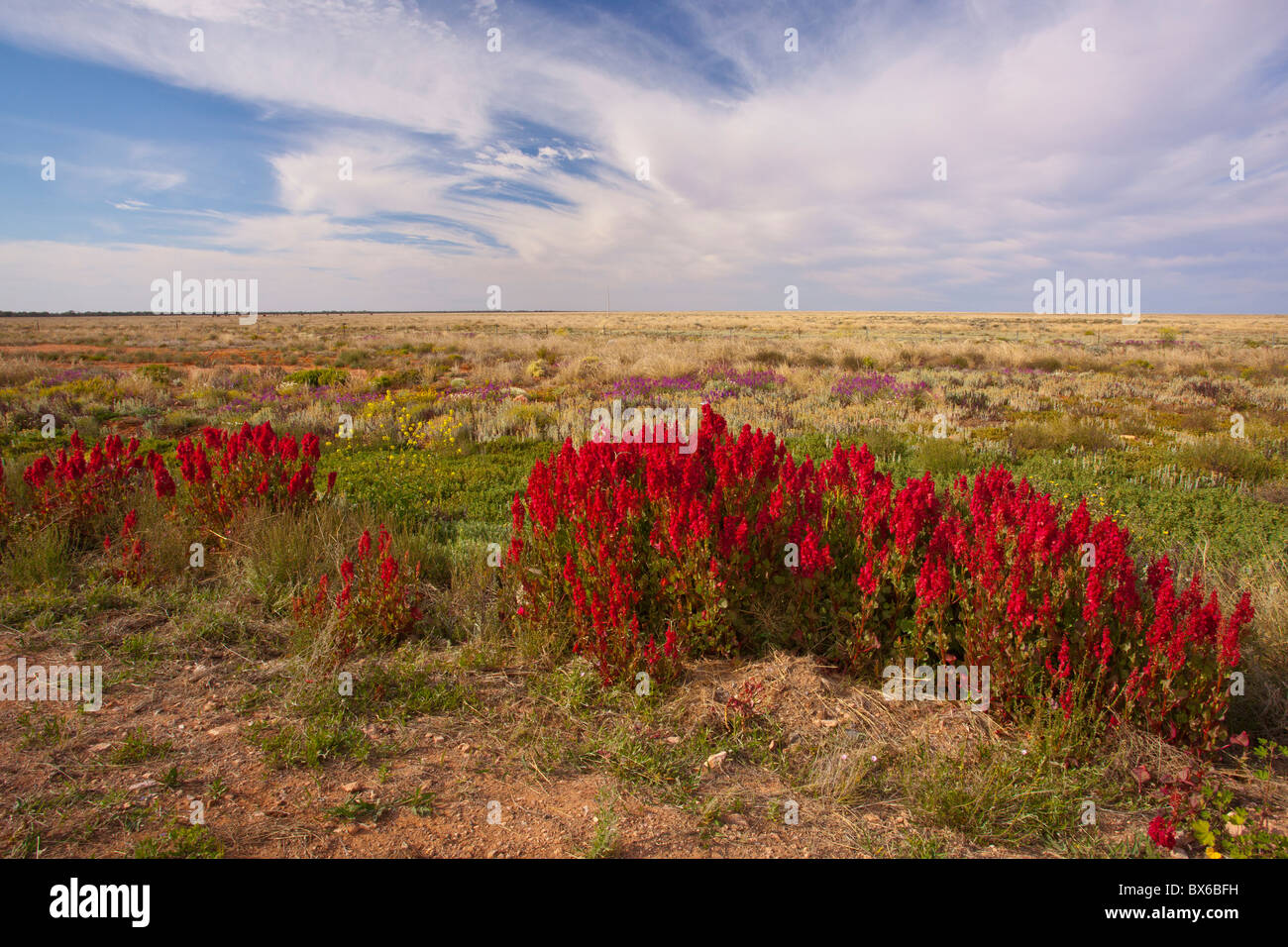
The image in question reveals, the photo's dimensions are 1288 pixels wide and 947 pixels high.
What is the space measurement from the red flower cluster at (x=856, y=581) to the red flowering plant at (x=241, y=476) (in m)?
2.36

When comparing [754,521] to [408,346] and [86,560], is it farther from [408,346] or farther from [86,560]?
[408,346]

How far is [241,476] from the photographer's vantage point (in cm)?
497

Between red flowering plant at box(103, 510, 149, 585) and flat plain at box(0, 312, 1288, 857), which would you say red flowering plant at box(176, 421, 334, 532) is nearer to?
flat plain at box(0, 312, 1288, 857)

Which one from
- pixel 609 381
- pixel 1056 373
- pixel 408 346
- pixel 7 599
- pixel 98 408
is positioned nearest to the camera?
pixel 7 599

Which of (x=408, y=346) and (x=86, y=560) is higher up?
(x=408, y=346)

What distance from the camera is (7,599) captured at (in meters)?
3.85

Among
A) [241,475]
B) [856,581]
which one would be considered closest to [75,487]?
[241,475]

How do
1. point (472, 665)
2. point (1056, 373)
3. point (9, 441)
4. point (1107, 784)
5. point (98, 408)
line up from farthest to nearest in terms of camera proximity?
1. point (1056, 373)
2. point (98, 408)
3. point (9, 441)
4. point (472, 665)
5. point (1107, 784)

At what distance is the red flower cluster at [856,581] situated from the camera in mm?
2684

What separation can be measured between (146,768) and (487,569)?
6.47ft

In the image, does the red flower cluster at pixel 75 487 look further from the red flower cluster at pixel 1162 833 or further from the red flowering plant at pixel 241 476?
the red flower cluster at pixel 1162 833

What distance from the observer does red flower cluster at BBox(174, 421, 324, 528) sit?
15.7 feet

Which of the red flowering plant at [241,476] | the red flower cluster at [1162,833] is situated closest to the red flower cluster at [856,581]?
the red flower cluster at [1162,833]

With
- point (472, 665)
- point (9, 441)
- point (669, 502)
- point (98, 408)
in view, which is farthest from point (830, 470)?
point (98, 408)
